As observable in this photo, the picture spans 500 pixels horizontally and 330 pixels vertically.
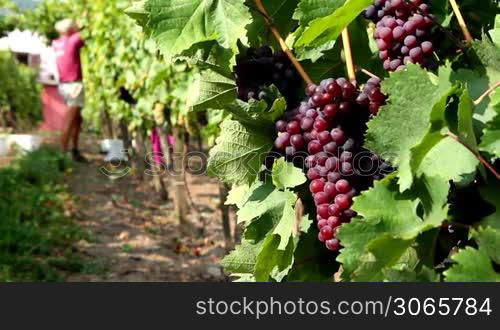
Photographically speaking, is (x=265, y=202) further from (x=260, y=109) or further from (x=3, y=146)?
(x=3, y=146)

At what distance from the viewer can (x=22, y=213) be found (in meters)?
7.64

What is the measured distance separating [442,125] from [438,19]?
0.33 meters

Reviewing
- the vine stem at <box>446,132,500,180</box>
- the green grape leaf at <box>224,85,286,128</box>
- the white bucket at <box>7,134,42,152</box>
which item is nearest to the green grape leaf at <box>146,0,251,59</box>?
the green grape leaf at <box>224,85,286,128</box>

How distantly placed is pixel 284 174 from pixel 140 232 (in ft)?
22.1

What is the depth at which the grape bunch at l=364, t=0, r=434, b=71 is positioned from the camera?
1.33 metres

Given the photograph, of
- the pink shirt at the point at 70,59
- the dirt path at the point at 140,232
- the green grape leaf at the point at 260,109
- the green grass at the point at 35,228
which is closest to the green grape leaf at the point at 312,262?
the green grape leaf at the point at 260,109

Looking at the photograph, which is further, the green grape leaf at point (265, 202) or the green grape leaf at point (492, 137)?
the green grape leaf at point (265, 202)

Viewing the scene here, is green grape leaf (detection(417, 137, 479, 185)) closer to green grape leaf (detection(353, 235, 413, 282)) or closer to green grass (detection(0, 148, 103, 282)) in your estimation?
green grape leaf (detection(353, 235, 413, 282))

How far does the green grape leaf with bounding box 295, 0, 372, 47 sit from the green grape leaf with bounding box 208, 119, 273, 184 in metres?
0.23

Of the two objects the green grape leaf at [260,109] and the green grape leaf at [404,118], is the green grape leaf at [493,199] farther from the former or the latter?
the green grape leaf at [260,109]

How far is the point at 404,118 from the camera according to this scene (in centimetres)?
121

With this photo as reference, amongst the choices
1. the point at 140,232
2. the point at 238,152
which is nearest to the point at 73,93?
the point at 140,232

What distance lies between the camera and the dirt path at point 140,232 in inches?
256

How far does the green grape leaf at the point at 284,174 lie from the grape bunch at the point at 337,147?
3cm
